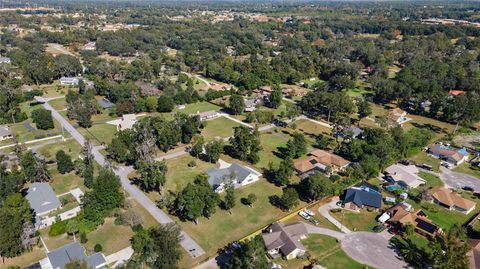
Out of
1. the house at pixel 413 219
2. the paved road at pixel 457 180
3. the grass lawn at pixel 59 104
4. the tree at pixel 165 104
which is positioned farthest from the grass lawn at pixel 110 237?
the grass lawn at pixel 59 104

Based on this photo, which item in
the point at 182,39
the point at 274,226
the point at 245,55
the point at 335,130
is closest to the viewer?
the point at 274,226

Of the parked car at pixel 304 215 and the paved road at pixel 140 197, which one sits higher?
the parked car at pixel 304 215

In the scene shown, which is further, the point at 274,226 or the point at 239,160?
the point at 239,160

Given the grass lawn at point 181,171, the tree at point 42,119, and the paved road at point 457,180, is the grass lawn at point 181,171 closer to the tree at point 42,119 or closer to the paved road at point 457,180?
the tree at point 42,119

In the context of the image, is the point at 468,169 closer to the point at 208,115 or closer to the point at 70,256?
the point at 208,115

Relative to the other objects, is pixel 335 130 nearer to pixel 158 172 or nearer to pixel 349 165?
pixel 349 165

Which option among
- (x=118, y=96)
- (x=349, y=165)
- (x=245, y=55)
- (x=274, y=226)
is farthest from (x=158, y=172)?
(x=245, y=55)

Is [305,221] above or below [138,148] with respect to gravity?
below

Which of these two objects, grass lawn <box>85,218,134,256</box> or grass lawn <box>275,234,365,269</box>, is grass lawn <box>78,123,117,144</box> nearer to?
grass lawn <box>85,218,134,256</box>
